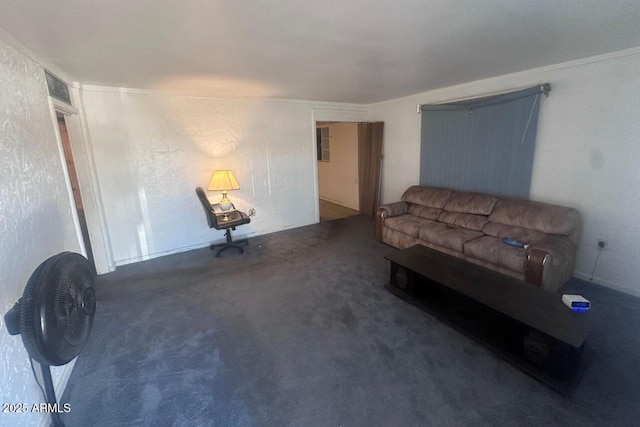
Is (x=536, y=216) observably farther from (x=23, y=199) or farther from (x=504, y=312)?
(x=23, y=199)

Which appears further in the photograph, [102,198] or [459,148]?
[459,148]

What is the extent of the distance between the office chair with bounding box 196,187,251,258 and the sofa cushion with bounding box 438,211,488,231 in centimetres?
283

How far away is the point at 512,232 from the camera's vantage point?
10.0 ft

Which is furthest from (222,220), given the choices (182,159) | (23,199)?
(23,199)

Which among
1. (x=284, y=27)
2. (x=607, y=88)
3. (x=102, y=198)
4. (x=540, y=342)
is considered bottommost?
(x=540, y=342)

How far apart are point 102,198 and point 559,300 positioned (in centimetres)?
489

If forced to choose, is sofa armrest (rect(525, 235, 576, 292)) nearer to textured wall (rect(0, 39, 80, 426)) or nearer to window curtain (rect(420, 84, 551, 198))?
window curtain (rect(420, 84, 551, 198))

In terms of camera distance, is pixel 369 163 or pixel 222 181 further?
pixel 369 163

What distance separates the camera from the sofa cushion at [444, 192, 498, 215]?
3420mm

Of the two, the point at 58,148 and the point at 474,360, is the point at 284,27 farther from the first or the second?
Result: the point at 474,360

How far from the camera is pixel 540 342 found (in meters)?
1.70

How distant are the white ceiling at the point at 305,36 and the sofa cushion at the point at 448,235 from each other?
1873 mm

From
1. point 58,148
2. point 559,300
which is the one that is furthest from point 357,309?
point 58,148

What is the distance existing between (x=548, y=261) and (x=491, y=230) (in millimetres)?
833
